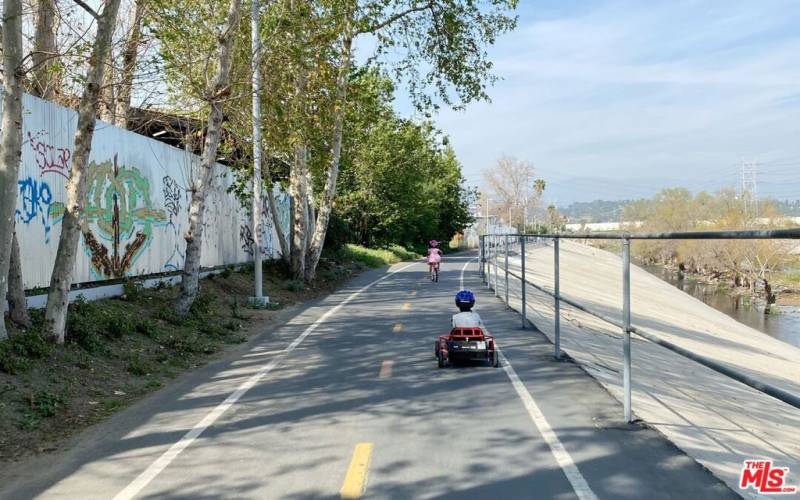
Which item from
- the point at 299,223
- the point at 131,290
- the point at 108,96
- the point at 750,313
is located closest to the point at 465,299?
the point at 131,290

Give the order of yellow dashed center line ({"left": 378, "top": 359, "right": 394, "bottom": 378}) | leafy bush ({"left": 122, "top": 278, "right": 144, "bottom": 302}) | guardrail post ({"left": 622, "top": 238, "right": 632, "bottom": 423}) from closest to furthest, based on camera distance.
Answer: guardrail post ({"left": 622, "top": 238, "right": 632, "bottom": 423}), yellow dashed center line ({"left": 378, "top": 359, "right": 394, "bottom": 378}), leafy bush ({"left": 122, "top": 278, "right": 144, "bottom": 302})

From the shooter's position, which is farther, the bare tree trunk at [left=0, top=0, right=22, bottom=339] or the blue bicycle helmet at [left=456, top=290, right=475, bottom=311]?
the blue bicycle helmet at [left=456, top=290, right=475, bottom=311]

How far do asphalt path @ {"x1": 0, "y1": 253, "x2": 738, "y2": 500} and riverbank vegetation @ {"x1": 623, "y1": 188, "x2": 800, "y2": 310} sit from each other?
42.6 meters

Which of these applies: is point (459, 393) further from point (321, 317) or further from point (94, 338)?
point (321, 317)

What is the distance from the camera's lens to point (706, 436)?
21.2 feet

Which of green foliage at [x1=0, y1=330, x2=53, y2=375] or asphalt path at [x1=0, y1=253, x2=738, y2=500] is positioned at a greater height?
green foliage at [x1=0, y1=330, x2=53, y2=375]

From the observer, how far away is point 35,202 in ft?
37.0

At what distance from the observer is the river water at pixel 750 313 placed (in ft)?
142

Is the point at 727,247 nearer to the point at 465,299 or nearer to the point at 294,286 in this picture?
the point at 294,286

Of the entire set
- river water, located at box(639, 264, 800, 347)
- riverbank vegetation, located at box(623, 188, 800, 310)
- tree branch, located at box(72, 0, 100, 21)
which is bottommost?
river water, located at box(639, 264, 800, 347)

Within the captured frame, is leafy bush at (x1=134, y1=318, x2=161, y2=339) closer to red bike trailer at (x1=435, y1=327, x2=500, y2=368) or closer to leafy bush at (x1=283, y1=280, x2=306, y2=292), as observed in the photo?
red bike trailer at (x1=435, y1=327, x2=500, y2=368)

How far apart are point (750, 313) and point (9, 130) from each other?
54387mm

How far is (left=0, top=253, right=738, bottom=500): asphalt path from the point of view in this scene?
5.10m

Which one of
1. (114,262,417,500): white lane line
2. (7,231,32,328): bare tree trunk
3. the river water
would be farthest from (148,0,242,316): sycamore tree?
the river water
